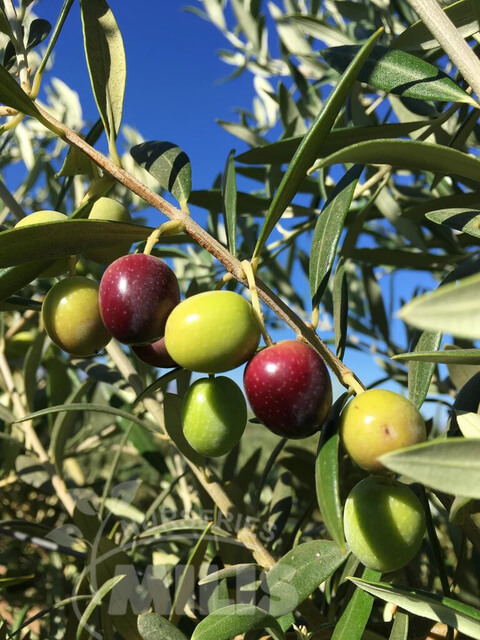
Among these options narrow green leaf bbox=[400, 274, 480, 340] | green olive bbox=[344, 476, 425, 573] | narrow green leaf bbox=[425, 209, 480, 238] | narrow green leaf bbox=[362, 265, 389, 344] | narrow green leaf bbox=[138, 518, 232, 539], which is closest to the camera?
narrow green leaf bbox=[400, 274, 480, 340]

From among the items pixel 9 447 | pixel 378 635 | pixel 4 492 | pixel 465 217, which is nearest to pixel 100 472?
pixel 4 492

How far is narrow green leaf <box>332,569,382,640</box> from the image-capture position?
77 centimetres

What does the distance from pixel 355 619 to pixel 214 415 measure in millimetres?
324

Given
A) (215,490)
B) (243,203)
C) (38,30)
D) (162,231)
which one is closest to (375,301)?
(243,203)

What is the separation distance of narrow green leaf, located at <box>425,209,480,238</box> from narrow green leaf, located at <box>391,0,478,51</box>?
324mm

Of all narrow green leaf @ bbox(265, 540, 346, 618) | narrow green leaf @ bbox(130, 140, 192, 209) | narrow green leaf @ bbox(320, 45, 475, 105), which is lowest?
narrow green leaf @ bbox(265, 540, 346, 618)

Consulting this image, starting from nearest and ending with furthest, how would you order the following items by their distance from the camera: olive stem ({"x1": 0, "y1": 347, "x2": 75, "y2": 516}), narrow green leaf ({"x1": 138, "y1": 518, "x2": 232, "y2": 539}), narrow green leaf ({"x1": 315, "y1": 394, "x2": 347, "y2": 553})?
1. narrow green leaf ({"x1": 315, "y1": 394, "x2": 347, "y2": 553})
2. narrow green leaf ({"x1": 138, "y1": 518, "x2": 232, "y2": 539})
3. olive stem ({"x1": 0, "y1": 347, "x2": 75, "y2": 516})

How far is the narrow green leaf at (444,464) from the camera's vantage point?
0.48 metres

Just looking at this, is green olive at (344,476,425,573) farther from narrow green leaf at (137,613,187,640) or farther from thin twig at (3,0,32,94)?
thin twig at (3,0,32,94)

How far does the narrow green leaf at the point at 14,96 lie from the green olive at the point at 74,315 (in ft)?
0.75

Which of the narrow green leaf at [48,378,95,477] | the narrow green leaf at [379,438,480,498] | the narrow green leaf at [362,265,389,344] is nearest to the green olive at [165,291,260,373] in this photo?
the narrow green leaf at [379,438,480,498]

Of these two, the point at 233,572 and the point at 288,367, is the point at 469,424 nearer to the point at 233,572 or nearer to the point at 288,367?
the point at 288,367

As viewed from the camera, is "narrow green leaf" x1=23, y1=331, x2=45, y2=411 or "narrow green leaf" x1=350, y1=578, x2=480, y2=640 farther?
"narrow green leaf" x1=23, y1=331, x2=45, y2=411

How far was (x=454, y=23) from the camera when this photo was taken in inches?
42.0
